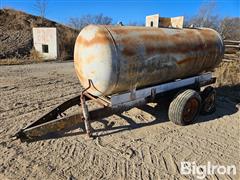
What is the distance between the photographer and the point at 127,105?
3.79 m

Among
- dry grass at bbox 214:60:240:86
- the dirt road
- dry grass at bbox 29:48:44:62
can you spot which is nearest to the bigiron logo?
the dirt road

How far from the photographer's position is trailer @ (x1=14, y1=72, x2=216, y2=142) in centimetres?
342

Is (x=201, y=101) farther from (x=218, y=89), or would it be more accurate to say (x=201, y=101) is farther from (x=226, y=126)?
(x=218, y=89)

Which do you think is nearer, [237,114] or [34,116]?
[34,116]

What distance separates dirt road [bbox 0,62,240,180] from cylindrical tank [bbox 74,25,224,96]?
82 centimetres

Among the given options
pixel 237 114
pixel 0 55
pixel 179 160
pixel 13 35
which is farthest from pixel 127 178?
pixel 13 35

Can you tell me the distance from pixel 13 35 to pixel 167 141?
1382 cm

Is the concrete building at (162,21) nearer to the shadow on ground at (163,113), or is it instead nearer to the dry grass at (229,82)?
the shadow on ground at (163,113)

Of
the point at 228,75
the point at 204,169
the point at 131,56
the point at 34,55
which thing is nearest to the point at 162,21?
the point at 131,56

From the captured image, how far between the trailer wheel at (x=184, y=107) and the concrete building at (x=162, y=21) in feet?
4.90

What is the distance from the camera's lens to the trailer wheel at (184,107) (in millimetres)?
4062

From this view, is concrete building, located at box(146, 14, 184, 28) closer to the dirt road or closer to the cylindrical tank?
the cylindrical tank

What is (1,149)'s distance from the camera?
336 centimetres

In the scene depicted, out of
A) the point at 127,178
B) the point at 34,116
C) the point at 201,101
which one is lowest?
the point at 127,178
